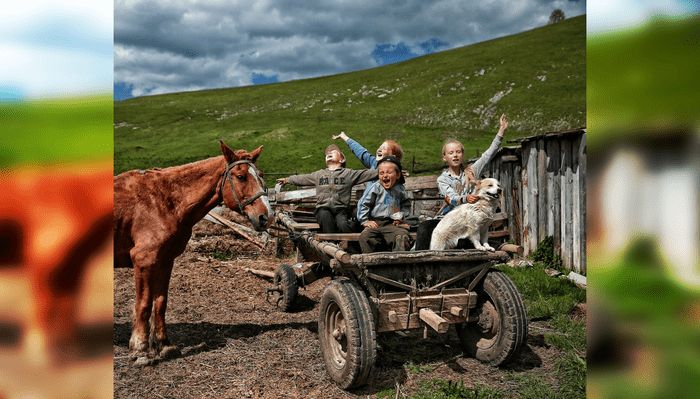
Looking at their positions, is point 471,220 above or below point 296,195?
below

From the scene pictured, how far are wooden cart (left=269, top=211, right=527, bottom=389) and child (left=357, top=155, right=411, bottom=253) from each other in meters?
0.54

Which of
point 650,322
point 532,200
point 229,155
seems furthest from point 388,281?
point 532,200

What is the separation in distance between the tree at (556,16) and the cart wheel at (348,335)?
74799mm

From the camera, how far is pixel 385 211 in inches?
189

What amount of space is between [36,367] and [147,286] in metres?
3.80

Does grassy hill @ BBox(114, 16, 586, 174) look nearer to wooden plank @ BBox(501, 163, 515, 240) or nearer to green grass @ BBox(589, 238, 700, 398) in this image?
wooden plank @ BBox(501, 163, 515, 240)

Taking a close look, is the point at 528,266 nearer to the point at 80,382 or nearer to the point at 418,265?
the point at 418,265

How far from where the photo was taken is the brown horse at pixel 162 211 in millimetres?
4148

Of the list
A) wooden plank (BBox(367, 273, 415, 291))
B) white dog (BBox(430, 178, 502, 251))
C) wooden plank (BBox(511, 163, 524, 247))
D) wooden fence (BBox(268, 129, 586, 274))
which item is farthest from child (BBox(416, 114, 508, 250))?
wooden plank (BBox(511, 163, 524, 247))

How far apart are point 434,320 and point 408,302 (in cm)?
36

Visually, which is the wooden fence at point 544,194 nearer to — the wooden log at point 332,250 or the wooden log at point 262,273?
the wooden log at point 262,273

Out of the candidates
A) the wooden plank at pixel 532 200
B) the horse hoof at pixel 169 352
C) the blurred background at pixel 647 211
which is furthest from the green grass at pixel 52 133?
the wooden plank at pixel 532 200

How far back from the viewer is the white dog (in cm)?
415

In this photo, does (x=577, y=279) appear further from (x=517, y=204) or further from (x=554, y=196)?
(x=517, y=204)
